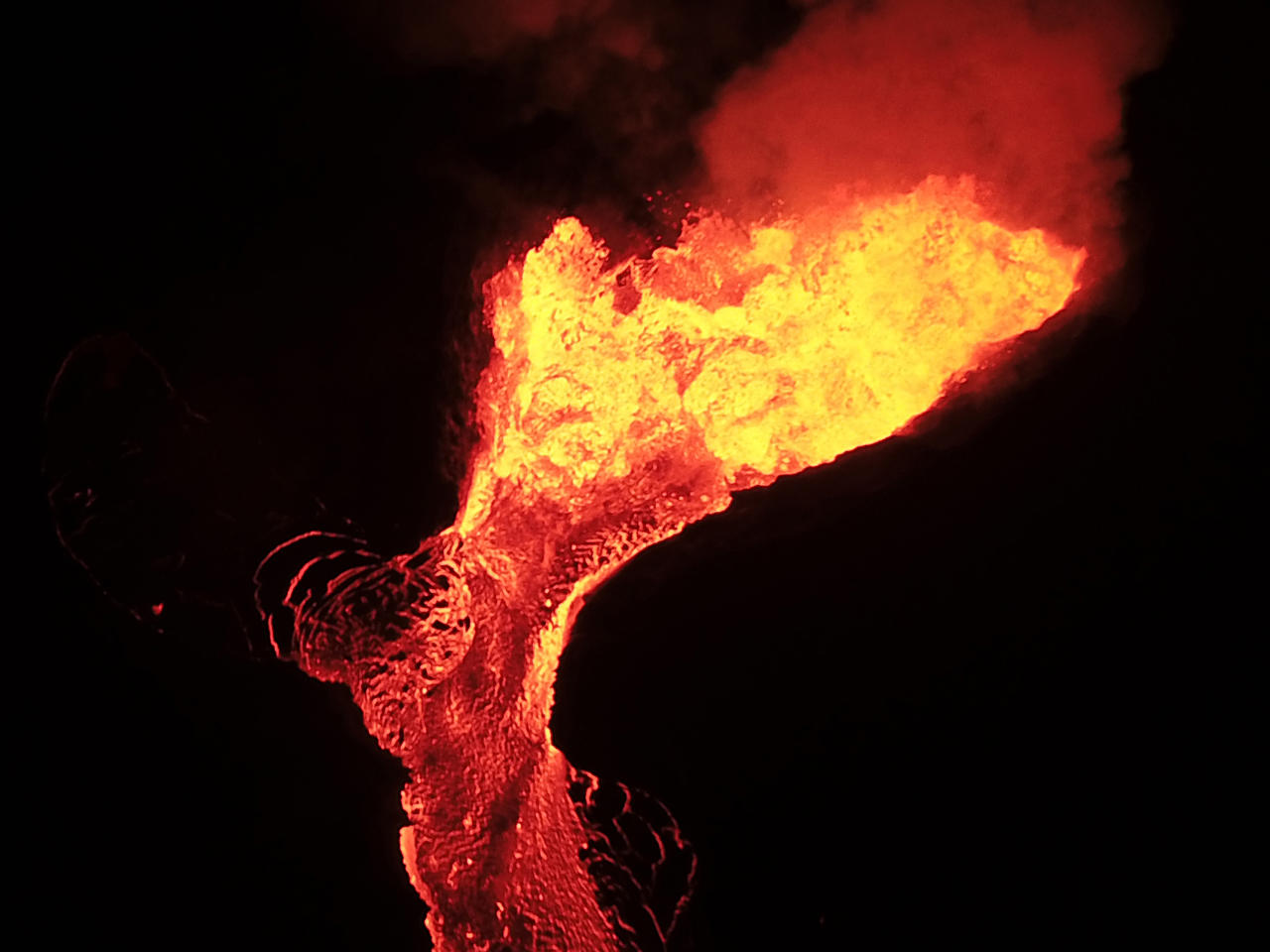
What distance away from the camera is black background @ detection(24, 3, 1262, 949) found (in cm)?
110

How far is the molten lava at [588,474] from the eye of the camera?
1174 mm

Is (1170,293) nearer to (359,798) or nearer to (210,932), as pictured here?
(359,798)

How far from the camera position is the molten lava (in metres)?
1.17

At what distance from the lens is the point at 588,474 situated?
4.32 ft

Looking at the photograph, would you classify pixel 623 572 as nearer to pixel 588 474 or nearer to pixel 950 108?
pixel 588 474

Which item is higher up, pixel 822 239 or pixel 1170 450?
pixel 822 239

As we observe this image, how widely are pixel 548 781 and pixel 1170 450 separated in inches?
34.8

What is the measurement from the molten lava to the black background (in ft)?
0.18

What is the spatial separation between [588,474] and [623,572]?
18cm

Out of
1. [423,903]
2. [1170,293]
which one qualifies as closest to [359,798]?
[423,903]

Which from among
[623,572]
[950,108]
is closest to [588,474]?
Result: [623,572]

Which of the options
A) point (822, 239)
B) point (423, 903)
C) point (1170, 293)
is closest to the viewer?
point (1170, 293)

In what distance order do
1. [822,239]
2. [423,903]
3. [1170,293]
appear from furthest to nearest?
[423,903] → [822,239] → [1170,293]

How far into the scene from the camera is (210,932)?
1.35 m
